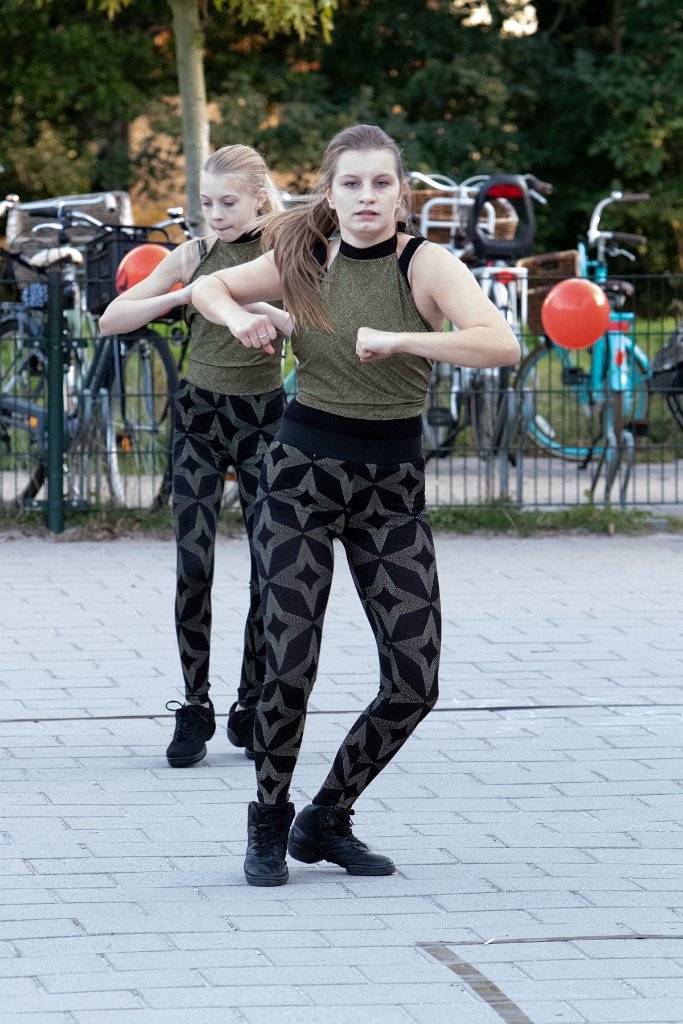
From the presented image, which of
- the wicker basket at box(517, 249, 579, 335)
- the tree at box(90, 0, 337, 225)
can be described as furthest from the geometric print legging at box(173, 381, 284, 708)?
the tree at box(90, 0, 337, 225)

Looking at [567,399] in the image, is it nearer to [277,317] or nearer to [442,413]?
[442,413]

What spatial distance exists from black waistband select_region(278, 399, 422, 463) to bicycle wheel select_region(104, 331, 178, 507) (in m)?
4.80

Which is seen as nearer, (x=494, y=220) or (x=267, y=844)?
(x=267, y=844)

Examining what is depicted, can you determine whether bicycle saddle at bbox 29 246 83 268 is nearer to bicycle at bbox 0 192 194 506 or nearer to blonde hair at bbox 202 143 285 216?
bicycle at bbox 0 192 194 506

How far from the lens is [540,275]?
434 inches

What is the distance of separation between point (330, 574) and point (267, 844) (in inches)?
26.0

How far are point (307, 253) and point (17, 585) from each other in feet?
13.7

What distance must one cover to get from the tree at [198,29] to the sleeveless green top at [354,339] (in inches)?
285

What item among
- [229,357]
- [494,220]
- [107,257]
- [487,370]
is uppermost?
[494,220]

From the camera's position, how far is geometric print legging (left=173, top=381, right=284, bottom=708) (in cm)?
519

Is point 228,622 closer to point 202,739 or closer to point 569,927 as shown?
point 202,739

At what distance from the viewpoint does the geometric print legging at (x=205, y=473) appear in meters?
5.19

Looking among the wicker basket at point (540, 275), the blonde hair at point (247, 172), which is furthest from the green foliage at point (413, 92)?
the blonde hair at point (247, 172)

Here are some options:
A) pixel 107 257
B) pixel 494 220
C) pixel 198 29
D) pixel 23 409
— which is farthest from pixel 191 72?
pixel 23 409
